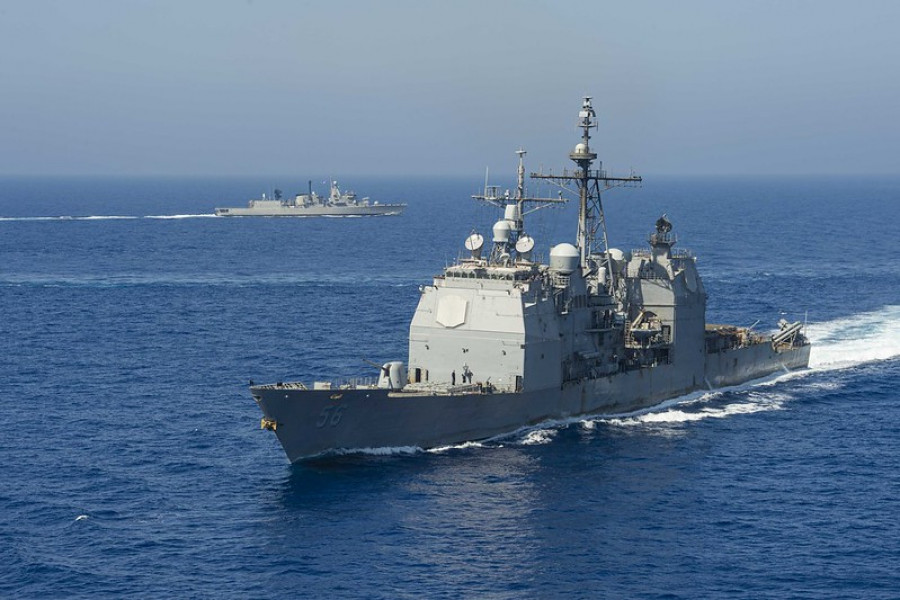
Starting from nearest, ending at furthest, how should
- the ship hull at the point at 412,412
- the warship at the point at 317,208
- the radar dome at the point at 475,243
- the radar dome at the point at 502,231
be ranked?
the ship hull at the point at 412,412
the radar dome at the point at 475,243
the radar dome at the point at 502,231
the warship at the point at 317,208

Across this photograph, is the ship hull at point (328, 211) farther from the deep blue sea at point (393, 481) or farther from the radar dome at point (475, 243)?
the radar dome at point (475, 243)

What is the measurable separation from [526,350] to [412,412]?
5.42 metres

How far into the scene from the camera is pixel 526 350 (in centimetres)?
4566

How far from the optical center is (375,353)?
6119cm

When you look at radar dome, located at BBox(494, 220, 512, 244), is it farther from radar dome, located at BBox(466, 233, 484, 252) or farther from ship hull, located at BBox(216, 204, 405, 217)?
ship hull, located at BBox(216, 204, 405, 217)

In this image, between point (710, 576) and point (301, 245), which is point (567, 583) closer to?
point (710, 576)

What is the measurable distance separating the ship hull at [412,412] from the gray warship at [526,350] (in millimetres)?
51

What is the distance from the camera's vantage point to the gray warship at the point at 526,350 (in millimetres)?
42812

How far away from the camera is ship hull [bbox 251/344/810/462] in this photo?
1633 inches

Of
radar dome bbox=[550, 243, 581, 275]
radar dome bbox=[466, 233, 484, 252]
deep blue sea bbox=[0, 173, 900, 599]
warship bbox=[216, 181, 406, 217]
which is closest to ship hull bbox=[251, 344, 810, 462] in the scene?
deep blue sea bbox=[0, 173, 900, 599]

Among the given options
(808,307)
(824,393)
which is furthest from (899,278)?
(824,393)

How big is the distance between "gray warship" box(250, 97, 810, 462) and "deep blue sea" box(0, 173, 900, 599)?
1.13 meters

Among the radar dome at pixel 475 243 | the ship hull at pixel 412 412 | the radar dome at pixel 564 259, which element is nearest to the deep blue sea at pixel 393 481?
the ship hull at pixel 412 412

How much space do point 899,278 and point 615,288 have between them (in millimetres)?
46113
